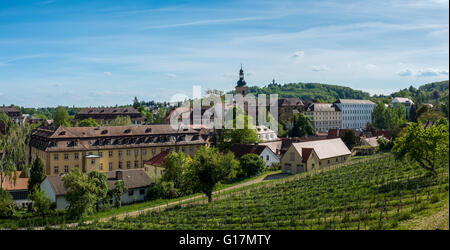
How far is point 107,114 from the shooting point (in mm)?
115562

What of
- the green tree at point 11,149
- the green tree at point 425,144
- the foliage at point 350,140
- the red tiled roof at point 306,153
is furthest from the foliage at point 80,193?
the foliage at point 350,140

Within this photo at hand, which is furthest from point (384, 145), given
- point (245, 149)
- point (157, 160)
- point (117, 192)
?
point (117, 192)

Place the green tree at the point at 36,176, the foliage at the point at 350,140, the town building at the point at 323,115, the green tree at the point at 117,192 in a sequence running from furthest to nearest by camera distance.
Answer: the town building at the point at 323,115 < the foliage at the point at 350,140 < the green tree at the point at 36,176 < the green tree at the point at 117,192

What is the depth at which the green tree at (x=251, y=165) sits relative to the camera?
152ft

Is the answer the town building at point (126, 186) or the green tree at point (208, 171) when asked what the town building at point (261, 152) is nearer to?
the town building at point (126, 186)

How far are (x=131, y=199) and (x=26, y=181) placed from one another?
12.1m

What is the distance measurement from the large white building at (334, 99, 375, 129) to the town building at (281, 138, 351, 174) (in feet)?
248

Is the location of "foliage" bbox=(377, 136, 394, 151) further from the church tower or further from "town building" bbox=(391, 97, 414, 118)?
"town building" bbox=(391, 97, 414, 118)

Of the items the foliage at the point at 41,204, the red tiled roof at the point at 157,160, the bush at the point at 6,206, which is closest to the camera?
the foliage at the point at 41,204

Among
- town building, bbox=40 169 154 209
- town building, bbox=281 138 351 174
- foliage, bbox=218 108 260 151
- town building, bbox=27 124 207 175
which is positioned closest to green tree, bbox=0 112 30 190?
town building, bbox=40 169 154 209

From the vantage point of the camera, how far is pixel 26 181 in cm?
4044

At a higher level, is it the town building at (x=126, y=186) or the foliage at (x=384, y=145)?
the foliage at (x=384, y=145)

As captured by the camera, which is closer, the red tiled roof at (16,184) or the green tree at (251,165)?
the red tiled roof at (16,184)

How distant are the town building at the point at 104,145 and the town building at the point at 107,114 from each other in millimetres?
57793
